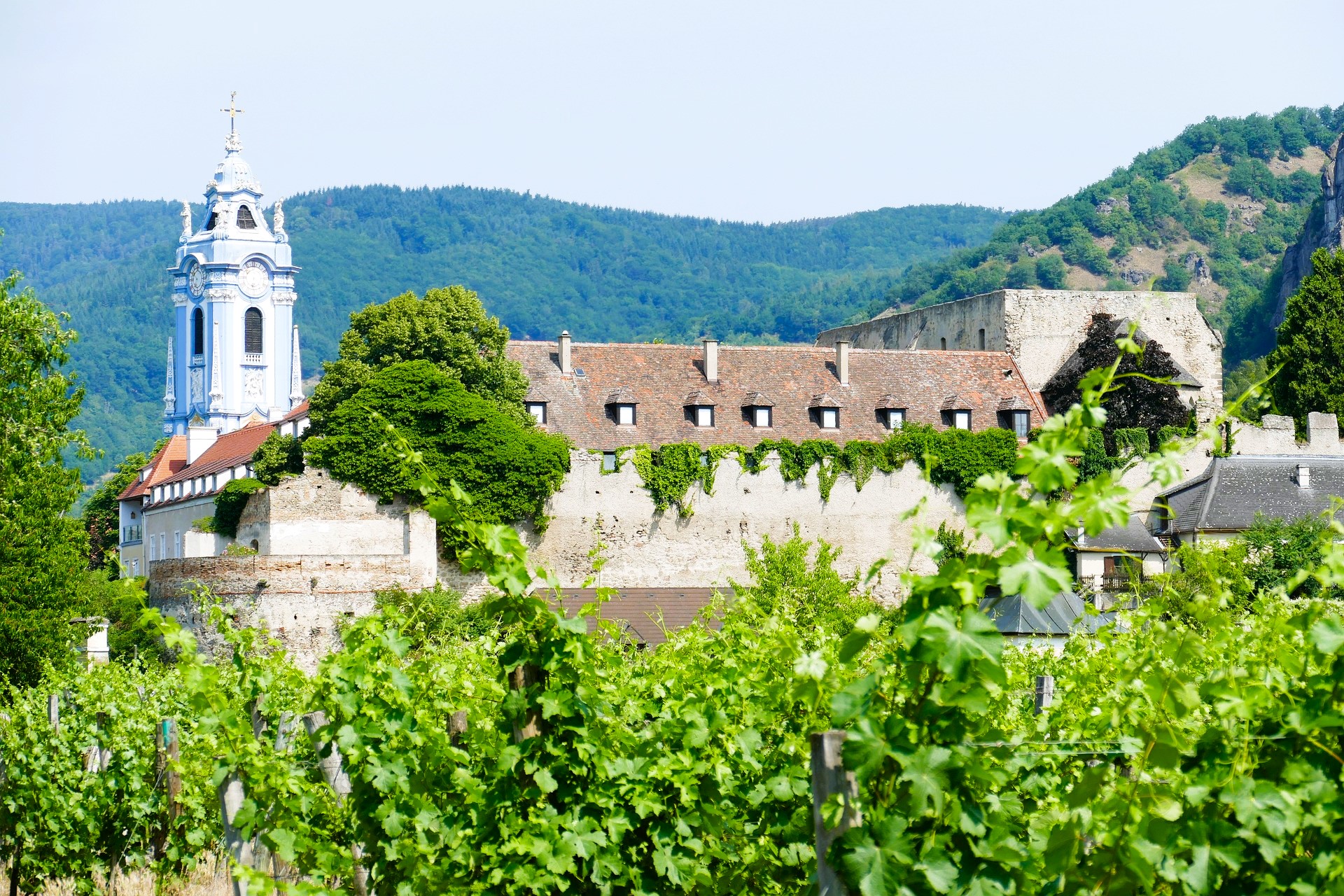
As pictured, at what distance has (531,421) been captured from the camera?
40375 mm

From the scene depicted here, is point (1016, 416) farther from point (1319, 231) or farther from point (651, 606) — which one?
point (1319, 231)

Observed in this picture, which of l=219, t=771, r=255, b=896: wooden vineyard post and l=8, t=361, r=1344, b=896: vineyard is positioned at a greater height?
l=8, t=361, r=1344, b=896: vineyard

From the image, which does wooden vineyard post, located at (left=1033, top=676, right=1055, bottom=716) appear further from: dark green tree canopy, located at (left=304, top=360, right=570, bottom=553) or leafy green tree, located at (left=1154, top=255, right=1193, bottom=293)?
leafy green tree, located at (left=1154, top=255, right=1193, bottom=293)

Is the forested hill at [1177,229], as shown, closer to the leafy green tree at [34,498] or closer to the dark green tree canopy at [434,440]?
the dark green tree canopy at [434,440]

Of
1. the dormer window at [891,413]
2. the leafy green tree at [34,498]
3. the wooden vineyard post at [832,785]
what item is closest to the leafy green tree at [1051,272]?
the dormer window at [891,413]

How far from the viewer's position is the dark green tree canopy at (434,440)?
124ft

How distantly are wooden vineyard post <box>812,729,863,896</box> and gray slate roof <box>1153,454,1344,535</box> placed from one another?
38.5 m

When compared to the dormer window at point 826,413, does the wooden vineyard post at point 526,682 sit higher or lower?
lower

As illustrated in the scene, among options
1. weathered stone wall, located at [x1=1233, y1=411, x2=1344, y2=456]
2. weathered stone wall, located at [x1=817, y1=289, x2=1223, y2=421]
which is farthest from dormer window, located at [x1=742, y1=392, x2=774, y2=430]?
weathered stone wall, located at [x1=1233, y1=411, x2=1344, y2=456]

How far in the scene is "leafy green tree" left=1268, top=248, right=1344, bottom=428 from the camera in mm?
A: 51062

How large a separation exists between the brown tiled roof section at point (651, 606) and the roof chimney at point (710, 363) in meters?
6.37

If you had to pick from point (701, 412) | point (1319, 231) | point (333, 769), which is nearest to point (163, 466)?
point (701, 412)

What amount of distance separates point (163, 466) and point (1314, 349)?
4127cm

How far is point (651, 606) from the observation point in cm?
3762
